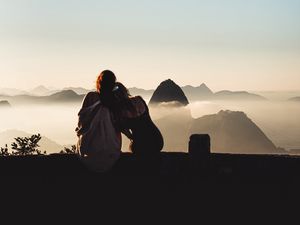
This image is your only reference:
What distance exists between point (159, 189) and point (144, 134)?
3.31 ft

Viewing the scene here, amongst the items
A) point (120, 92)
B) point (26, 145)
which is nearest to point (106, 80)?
point (120, 92)

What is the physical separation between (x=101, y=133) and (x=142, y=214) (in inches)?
57.9

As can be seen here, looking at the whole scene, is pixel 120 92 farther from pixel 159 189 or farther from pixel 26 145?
pixel 26 145

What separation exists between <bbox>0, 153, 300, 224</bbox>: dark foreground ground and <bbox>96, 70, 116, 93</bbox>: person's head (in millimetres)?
1528

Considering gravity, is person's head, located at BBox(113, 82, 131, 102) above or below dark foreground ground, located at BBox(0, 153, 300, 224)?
above

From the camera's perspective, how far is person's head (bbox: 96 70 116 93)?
9.16 m

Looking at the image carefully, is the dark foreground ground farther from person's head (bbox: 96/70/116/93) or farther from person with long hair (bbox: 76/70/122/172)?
person's head (bbox: 96/70/116/93)

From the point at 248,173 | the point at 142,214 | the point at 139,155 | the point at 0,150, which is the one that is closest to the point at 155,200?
the point at 142,214

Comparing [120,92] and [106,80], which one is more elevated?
[106,80]

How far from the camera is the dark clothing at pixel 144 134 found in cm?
973

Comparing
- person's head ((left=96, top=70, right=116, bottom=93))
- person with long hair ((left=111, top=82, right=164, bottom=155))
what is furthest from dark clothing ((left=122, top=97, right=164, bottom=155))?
person's head ((left=96, top=70, right=116, bottom=93))

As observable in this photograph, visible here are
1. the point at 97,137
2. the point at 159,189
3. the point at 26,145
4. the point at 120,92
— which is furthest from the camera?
the point at 26,145

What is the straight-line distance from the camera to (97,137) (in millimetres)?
9109

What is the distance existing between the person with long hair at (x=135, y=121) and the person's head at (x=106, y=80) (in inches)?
6.0
